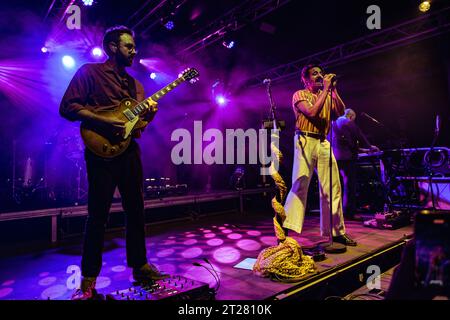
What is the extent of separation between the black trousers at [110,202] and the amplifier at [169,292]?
0.37 meters

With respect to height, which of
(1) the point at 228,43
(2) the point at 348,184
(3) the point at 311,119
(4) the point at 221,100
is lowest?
(2) the point at 348,184

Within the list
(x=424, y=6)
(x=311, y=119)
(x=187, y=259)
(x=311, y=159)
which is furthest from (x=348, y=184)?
(x=424, y=6)

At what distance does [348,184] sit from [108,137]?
17.2 ft

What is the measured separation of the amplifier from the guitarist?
0.27 meters

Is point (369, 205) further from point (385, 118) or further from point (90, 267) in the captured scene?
point (90, 267)

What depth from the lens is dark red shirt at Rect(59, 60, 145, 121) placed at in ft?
7.68

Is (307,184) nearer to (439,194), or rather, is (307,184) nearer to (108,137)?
(108,137)

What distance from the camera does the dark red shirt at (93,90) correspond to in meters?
2.34

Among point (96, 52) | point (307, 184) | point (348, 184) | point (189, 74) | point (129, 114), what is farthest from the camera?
point (96, 52)

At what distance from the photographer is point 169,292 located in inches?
82.4

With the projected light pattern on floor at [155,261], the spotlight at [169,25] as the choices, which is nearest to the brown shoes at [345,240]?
the projected light pattern on floor at [155,261]

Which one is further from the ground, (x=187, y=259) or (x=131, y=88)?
(x=131, y=88)

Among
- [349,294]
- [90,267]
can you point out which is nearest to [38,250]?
[90,267]

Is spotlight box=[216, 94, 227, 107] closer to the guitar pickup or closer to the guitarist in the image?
the guitarist
